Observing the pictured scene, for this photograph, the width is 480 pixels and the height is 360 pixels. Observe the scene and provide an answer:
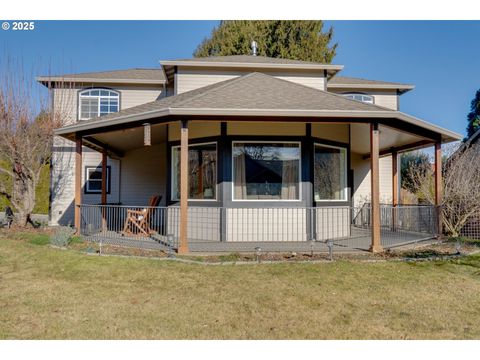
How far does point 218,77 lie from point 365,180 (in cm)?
757

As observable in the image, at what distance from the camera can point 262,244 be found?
8.36 meters

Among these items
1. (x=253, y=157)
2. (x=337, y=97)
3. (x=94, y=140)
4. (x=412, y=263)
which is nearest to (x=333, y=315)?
(x=412, y=263)

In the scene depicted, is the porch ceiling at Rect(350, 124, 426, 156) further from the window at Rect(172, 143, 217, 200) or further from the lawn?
the window at Rect(172, 143, 217, 200)

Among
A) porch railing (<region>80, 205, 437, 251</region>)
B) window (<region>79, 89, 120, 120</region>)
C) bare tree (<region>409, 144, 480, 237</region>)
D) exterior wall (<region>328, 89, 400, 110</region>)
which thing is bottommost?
porch railing (<region>80, 205, 437, 251</region>)

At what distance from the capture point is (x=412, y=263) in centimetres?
662

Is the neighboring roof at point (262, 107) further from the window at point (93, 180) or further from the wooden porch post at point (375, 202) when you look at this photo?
the window at point (93, 180)

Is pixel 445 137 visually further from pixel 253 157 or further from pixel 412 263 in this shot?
pixel 253 157

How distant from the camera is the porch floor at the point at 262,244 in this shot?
7605mm

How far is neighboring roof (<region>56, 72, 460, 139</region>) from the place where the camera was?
7352mm

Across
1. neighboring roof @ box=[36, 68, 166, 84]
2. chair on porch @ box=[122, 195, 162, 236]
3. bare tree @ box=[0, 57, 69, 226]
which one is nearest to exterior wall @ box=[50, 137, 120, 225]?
bare tree @ box=[0, 57, 69, 226]

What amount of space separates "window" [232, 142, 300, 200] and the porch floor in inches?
50.1

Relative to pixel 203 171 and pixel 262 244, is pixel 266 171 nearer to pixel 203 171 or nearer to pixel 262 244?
pixel 203 171

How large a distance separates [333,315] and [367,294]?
1.08 meters
